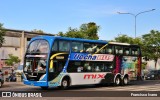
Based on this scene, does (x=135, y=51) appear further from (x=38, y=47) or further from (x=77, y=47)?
(x=38, y=47)

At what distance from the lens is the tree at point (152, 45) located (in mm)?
68438

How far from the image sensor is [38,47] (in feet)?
80.8

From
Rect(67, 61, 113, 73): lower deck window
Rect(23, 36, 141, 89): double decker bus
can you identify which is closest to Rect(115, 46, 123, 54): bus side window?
Rect(23, 36, 141, 89): double decker bus

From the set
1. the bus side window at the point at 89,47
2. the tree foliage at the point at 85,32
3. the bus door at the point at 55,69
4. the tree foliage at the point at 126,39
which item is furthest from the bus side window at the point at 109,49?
the tree foliage at the point at 126,39

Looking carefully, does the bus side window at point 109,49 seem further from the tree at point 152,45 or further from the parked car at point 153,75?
the tree at point 152,45

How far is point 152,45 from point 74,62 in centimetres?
4556

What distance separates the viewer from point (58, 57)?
2458 centimetres

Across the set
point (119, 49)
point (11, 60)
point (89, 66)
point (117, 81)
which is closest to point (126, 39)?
point (11, 60)

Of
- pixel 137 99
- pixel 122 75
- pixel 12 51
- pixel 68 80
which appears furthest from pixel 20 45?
pixel 137 99

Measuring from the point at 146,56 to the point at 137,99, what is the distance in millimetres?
52490

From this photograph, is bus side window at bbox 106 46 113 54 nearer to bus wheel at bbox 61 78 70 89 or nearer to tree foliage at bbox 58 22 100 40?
bus wheel at bbox 61 78 70 89

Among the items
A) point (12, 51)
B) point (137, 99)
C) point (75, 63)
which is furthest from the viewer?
point (12, 51)

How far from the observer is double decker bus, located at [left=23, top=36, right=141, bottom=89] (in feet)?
78.9

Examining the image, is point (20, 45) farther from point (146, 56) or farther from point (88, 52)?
point (88, 52)
